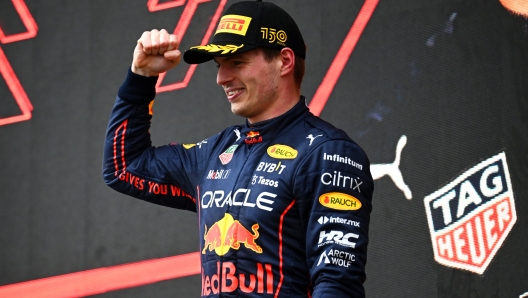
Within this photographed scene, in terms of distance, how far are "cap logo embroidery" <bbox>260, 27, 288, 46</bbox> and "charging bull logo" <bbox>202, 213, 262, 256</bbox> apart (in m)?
0.41

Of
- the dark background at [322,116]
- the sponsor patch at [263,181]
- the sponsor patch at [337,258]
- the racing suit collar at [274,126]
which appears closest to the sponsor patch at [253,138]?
the racing suit collar at [274,126]

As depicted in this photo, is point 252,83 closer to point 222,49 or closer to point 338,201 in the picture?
point 222,49

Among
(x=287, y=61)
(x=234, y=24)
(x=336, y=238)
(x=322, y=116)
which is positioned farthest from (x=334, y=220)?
(x=322, y=116)

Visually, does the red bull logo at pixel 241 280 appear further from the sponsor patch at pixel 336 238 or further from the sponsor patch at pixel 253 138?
the sponsor patch at pixel 253 138

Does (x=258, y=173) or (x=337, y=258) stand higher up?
(x=258, y=173)

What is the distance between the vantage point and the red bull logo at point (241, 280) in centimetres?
167

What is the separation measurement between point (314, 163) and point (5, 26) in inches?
83.1

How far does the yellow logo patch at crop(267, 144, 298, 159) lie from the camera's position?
1.76 m

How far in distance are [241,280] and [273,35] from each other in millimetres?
561

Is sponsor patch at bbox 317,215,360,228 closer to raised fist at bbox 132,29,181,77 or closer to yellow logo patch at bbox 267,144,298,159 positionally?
yellow logo patch at bbox 267,144,298,159

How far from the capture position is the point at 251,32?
1.84 m

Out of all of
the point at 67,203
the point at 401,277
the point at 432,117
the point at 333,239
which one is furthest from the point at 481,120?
the point at 67,203

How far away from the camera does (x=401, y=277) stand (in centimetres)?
248

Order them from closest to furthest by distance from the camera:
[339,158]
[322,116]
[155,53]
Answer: [339,158] → [155,53] → [322,116]
